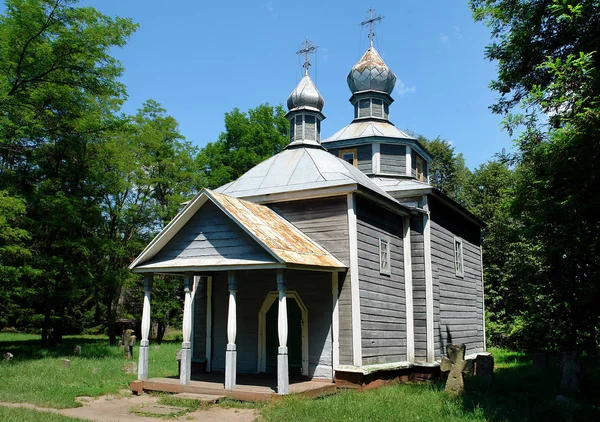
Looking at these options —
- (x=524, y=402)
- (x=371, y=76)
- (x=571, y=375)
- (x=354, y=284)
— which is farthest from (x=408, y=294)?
(x=371, y=76)

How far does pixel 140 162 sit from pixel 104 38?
11088 mm

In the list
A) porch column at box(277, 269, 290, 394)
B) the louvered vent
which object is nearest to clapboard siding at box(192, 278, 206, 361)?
porch column at box(277, 269, 290, 394)

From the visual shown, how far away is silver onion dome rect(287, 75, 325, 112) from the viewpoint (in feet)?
61.6

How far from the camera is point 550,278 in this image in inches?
856

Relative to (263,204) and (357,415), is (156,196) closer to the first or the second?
(263,204)

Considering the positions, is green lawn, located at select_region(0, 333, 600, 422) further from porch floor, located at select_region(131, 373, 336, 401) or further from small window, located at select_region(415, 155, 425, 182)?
small window, located at select_region(415, 155, 425, 182)

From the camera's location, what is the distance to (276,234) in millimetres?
12797

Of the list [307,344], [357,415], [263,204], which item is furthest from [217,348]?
[357,415]

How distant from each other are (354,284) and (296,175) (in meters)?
4.01

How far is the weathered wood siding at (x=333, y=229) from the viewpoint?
1341 centimetres

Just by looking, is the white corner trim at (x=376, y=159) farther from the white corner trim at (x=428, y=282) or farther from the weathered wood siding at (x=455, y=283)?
the white corner trim at (x=428, y=282)

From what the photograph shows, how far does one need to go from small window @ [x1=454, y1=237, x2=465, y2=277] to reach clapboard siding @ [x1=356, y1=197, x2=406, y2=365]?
4.05 meters

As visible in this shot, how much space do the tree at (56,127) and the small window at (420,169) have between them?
12356 millimetres

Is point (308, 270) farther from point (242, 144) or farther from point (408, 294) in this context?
point (242, 144)
